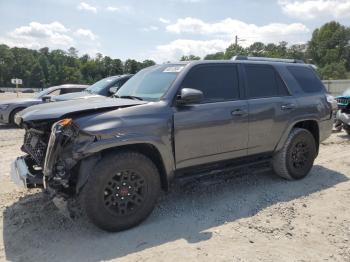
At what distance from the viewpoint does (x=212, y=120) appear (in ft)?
15.5

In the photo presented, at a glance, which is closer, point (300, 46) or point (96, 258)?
point (96, 258)

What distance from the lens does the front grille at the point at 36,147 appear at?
14.2ft

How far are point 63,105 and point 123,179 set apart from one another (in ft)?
3.82

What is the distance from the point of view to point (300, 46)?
334ft

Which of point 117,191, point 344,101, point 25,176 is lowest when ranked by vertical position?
point 117,191

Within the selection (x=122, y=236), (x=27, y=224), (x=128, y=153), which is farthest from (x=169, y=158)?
(x=27, y=224)

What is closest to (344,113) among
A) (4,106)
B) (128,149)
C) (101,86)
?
(101,86)

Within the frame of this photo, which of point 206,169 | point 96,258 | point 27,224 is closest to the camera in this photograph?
point 96,258

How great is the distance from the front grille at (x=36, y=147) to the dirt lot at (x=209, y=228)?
749 millimetres

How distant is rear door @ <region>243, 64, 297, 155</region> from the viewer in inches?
208

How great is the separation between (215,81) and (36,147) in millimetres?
2389

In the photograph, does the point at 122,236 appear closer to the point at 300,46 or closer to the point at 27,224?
the point at 27,224

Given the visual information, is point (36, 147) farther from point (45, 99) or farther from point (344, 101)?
point (344, 101)

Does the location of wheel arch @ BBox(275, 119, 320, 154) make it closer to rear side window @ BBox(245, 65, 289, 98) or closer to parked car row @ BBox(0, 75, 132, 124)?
rear side window @ BBox(245, 65, 289, 98)
